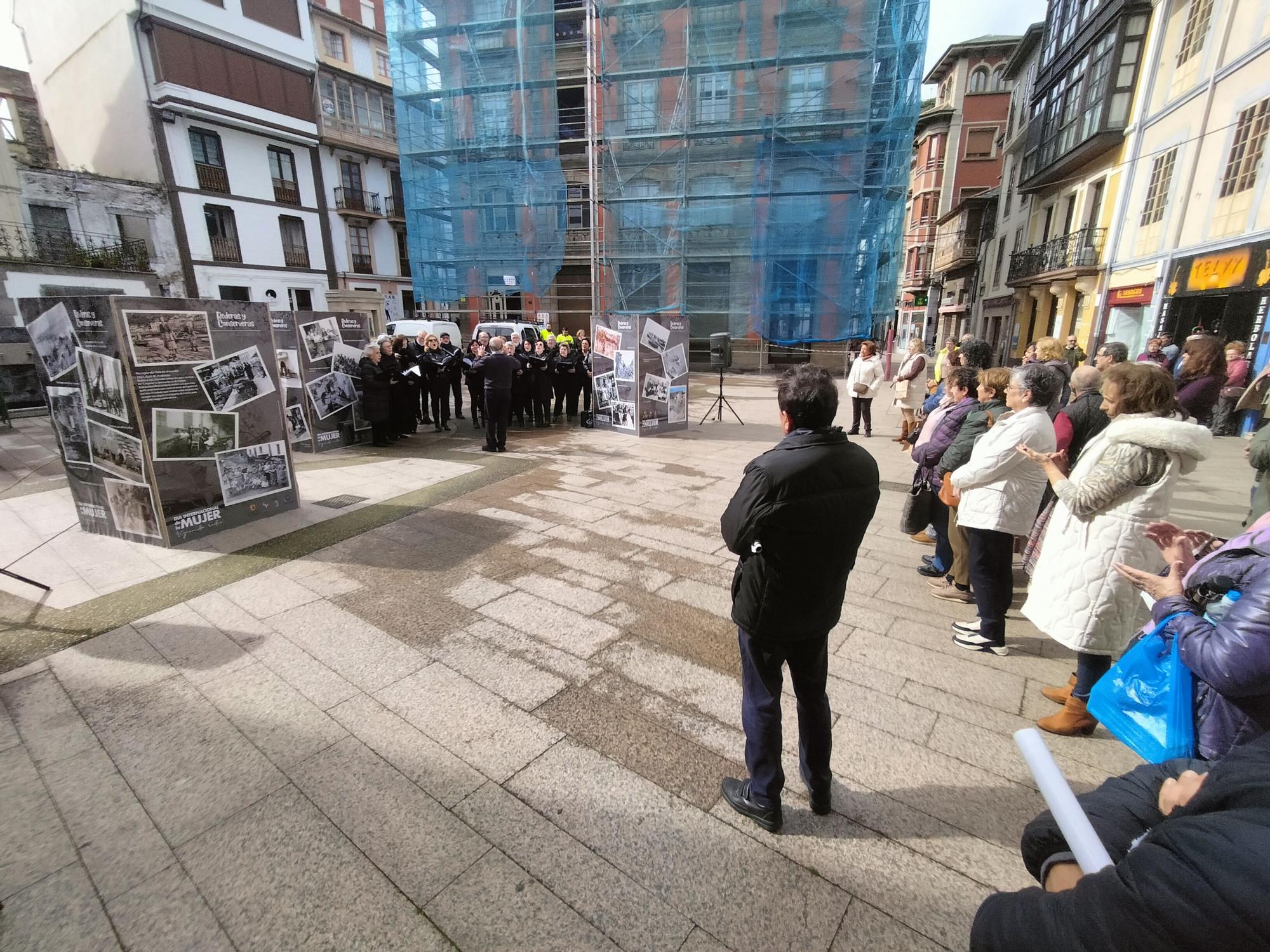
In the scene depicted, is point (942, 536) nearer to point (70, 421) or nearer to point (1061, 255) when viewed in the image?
point (70, 421)

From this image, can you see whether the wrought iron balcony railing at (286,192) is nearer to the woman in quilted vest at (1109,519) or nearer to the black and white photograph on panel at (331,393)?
the black and white photograph on panel at (331,393)

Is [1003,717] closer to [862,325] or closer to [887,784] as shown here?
[887,784]

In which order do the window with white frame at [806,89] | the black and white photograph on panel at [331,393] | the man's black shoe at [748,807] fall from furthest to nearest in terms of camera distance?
the window with white frame at [806,89], the black and white photograph on panel at [331,393], the man's black shoe at [748,807]

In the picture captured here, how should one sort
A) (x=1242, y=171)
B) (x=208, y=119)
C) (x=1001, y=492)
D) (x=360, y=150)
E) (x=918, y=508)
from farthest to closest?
(x=360, y=150) < (x=208, y=119) < (x=1242, y=171) < (x=918, y=508) < (x=1001, y=492)

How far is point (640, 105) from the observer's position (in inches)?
731

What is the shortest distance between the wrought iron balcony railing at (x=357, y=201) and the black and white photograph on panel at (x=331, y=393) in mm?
21549

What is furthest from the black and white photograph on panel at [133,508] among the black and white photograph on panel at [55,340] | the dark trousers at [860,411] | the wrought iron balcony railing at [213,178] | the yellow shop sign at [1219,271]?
the wrought iron balcony railing at [213,178]

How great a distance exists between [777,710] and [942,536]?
312cm

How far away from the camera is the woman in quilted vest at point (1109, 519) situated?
2400mm

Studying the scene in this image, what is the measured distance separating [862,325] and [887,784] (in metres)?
18.2

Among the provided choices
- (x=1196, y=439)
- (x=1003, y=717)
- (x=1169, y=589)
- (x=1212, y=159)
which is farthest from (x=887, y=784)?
(x=1212, y=159)

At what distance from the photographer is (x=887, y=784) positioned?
2500 millimetres

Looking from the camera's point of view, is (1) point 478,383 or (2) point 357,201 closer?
(1) point 478,383

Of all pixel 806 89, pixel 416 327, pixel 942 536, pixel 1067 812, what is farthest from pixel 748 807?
pixel 806 89
